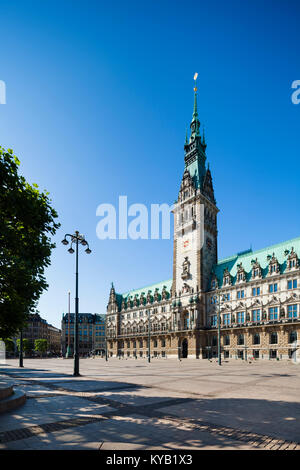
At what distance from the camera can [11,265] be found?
13.8m

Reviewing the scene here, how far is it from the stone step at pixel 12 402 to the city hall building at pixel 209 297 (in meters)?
33.9

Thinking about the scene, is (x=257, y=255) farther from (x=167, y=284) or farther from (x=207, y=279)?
(x=167, y=284)

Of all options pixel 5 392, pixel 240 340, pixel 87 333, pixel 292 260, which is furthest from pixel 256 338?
pixel 87 333

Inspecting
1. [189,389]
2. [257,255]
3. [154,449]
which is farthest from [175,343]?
[154,449]

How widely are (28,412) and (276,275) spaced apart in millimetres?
55106

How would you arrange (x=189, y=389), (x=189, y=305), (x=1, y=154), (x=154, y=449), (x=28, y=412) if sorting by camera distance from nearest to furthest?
(x=154, y=449), (x=28, y=412), (x=1, y=154), (x=189, y=389), (x=189, y=305)

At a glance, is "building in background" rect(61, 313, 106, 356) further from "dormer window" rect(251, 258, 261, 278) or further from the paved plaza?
the paved plaza

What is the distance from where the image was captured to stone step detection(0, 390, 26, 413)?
10.6 m

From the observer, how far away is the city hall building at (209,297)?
2159 inches

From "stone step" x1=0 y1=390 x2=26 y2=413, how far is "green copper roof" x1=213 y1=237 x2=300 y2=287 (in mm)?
55277

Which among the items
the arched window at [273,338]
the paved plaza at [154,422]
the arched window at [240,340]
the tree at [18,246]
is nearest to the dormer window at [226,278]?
the arched window at [240,340]

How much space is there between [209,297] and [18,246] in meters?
62.3

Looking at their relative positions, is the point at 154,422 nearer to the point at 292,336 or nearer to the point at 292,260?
the point at 292,336

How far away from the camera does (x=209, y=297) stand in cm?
7050
